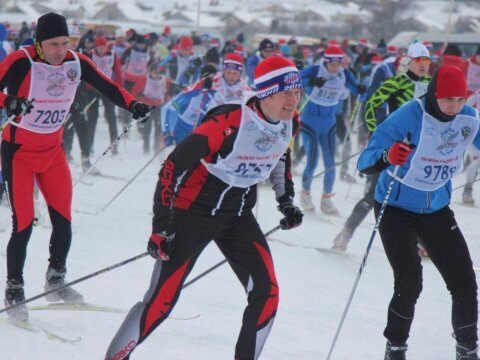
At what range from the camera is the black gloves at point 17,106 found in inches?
174

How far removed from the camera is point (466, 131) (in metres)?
4.37

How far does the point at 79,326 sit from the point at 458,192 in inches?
337

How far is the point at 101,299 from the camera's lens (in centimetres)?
553

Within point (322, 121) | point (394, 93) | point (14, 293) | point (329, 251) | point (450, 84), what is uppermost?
point (450, 84)

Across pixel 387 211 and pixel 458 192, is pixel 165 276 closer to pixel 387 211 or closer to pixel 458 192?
pixel 387 211

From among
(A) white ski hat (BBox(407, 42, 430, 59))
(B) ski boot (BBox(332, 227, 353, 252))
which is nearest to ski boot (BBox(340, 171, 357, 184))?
(B) ski boot (BBox(332, 227, 353, 252))

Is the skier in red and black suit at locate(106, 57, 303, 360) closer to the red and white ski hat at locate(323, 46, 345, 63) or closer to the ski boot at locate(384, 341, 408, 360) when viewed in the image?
the ski boot at locate(384, 341, 408, 360)

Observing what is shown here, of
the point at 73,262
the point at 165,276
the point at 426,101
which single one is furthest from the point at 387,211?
the point at 73,262

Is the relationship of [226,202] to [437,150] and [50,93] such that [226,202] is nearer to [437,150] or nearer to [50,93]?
[437,150]

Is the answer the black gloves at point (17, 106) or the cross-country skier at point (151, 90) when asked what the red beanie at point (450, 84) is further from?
the cross-country skier at point (151, 90)

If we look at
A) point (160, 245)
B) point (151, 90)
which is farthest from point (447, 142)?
point (151, 90)

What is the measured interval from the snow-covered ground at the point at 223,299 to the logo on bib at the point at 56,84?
4.48 ft

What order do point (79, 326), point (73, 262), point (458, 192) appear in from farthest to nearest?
point (458, 192) < point (73, 262) < point (79, 326)

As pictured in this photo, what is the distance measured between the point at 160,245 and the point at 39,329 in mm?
1554
